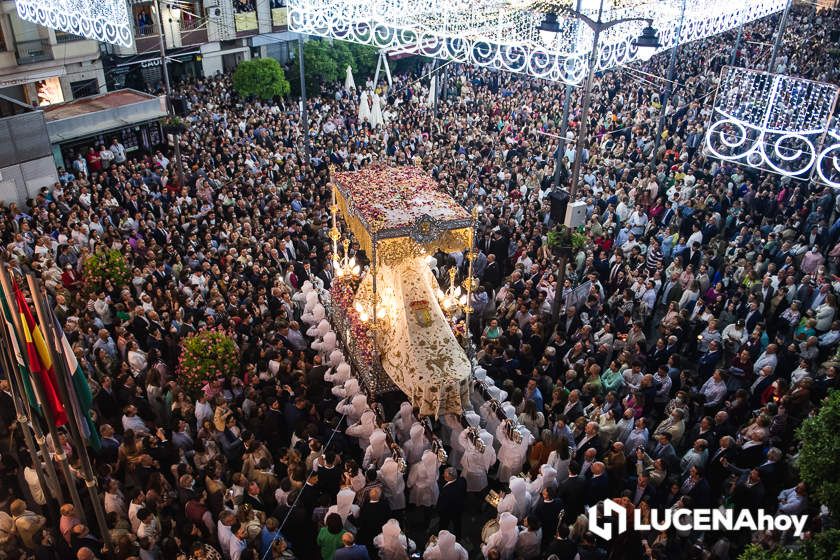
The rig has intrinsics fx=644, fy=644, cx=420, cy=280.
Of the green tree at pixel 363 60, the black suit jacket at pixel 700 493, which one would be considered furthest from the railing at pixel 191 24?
the black suit jacket at pixel 700 493

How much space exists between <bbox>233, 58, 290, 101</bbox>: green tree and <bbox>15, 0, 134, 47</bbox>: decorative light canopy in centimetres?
686

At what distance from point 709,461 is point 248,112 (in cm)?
1660

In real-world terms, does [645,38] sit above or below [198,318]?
above

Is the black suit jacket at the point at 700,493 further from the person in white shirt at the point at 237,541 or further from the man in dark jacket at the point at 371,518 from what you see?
the person in white shirt at the point at 237,541

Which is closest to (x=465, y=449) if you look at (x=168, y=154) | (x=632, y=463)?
(x=632, y=463)

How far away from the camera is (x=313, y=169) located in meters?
15.6

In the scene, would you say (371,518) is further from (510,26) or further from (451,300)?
(510,26)

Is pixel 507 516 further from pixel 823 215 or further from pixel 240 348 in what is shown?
pixel 823 215

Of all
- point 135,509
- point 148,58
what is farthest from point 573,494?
point 148,58

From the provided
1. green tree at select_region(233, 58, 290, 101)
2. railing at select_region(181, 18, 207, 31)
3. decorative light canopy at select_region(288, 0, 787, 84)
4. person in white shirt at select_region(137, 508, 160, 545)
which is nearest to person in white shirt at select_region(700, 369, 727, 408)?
decorative light canopy at select_region(288, 0, 787, 84)

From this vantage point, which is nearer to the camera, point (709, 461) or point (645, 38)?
point (709, 461)

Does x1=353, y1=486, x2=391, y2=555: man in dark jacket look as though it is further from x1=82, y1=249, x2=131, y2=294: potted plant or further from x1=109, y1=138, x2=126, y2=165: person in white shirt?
x1=109, y1=138, x2=126, y2=165: person in white shirt

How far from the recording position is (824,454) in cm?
540

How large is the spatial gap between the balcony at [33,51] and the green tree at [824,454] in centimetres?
2154
